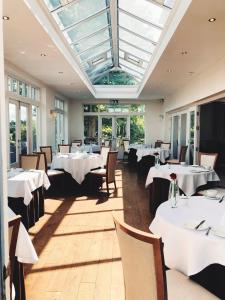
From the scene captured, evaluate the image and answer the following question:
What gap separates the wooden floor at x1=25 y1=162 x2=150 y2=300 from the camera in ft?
9.11

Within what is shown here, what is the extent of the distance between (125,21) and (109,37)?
1.30 meters

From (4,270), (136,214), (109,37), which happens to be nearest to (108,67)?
(109,37)

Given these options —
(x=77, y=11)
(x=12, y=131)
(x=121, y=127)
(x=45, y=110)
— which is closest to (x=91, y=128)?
(x=121, y=127)

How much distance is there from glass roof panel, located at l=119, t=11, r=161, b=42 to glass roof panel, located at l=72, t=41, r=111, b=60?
1472 millimetres

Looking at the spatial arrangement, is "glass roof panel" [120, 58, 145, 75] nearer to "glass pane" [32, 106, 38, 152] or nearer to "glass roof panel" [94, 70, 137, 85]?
"glass roof panel" [94, 70, 137, 85]

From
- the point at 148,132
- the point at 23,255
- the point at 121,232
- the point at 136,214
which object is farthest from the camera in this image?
the point at 148,132

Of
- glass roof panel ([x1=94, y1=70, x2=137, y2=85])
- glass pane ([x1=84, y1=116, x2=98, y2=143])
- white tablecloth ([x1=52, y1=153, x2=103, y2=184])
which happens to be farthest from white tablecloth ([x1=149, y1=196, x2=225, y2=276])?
glass pane ([x1=84, y1=116, x2=98, y2=143])

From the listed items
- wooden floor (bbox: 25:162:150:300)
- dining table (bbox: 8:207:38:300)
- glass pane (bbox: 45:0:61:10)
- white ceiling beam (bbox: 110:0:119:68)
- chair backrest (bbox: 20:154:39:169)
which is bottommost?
wooden floor (bbox: 25:162:150:300)

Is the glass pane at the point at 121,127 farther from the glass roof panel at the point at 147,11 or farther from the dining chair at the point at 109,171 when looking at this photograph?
the glass roof panel at the point at 147,11

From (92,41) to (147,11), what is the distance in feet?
7.46

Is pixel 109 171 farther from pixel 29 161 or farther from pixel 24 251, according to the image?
pixel 24 251

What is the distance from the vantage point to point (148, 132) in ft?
49.6

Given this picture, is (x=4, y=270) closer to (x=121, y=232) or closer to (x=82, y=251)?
(x=121, y=232)

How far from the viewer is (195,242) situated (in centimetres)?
199
